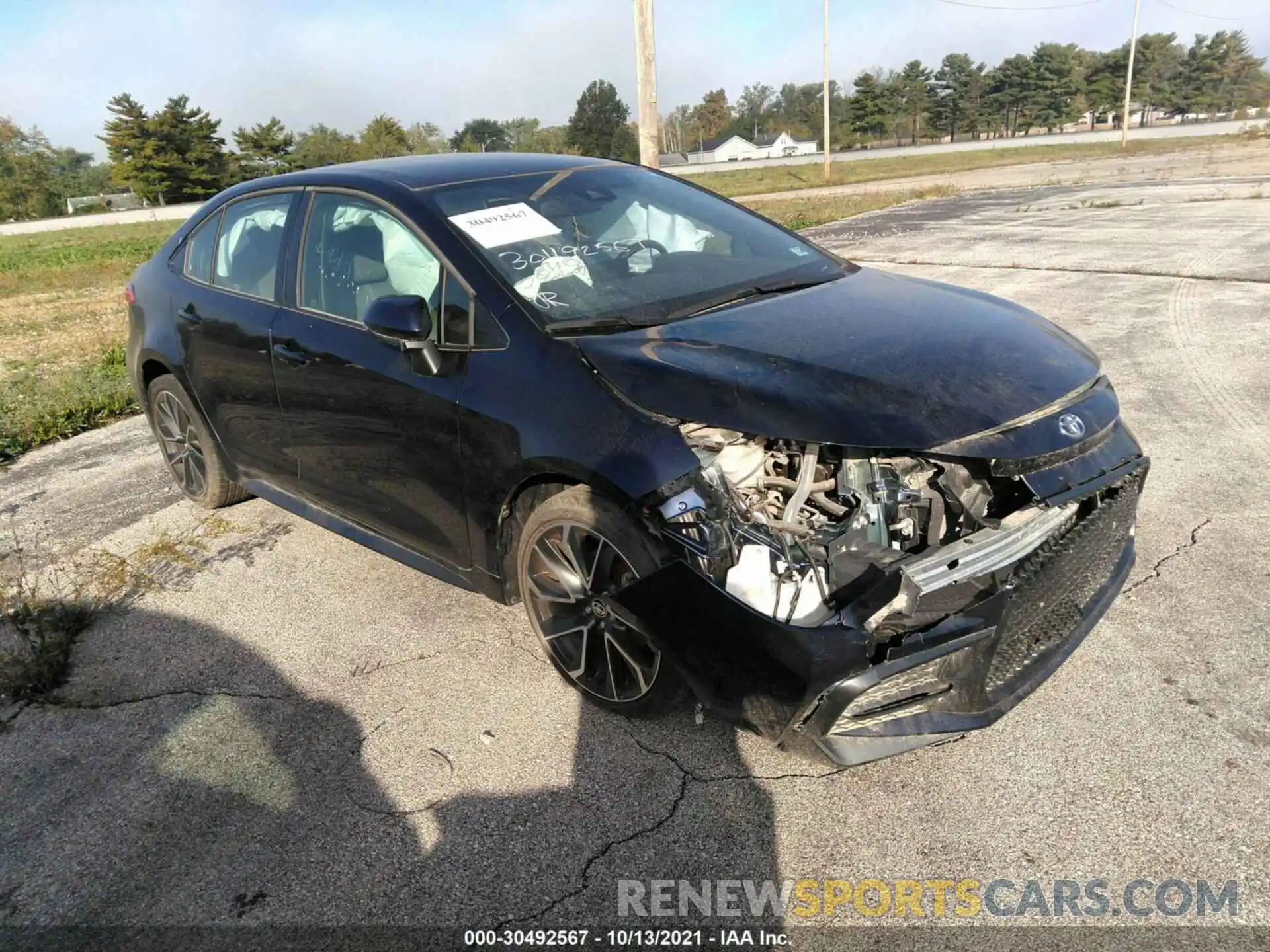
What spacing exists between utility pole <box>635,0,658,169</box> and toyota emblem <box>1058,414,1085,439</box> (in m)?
10.6

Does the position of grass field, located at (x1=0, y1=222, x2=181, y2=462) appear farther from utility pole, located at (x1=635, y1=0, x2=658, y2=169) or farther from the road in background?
the road in background

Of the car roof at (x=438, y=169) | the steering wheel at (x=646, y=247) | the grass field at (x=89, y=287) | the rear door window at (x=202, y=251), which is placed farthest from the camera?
the grass field at (x=89, y=287)

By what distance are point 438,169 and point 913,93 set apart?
319 ft

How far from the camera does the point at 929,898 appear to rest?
2.13m

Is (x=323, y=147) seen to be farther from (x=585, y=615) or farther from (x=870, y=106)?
(x=585, y=615)

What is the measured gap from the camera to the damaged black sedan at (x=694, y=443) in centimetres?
231

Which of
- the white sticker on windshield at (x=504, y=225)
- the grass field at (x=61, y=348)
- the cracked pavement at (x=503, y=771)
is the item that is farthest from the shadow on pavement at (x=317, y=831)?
the grass field at (x=61, y=348)

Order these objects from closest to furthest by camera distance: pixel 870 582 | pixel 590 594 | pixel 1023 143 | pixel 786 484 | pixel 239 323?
pixel 870 582
pixel 786 484
pixel 590 594
pixel 239 323
pixel 1023 143

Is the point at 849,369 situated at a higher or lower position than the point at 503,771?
higher

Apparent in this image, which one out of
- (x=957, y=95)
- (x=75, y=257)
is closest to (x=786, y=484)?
(x=75, y=257)

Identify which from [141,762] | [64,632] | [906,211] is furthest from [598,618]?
[906,211]

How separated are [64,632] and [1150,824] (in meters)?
3.99

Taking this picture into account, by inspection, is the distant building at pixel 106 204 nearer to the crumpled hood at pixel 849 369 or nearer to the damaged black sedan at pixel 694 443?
the damaged black sedan at pixel 694 443

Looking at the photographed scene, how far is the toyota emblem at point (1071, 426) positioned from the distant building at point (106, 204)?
76.2 m
